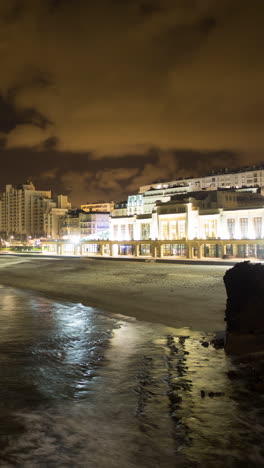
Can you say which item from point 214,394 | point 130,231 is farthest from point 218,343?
point 130,231

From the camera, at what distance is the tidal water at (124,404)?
7.57 metres

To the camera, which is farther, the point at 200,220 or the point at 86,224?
the point at 86,224

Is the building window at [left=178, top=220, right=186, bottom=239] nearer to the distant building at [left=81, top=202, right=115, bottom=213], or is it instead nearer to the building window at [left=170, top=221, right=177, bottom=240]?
the building window at [left=170, top=221, right=177, bottom=240]

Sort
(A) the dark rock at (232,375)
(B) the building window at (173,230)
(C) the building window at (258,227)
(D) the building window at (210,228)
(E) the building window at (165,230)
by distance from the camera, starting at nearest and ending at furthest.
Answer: (A) the dark rock at (232,375) → (C) the building window at (258,227) → (D) the building window at (210,228) → (B) the building window at (173,230) → (E) the building window at (165,230)

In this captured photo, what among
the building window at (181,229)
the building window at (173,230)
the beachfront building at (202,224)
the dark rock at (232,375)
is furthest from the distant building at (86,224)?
the dark rock at (232,375)

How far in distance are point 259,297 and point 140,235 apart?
76244 mm

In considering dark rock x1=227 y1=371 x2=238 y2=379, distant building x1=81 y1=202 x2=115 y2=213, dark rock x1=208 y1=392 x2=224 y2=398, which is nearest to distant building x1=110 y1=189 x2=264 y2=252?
dark rock x1=227 y1=371 x2=238 y2=379

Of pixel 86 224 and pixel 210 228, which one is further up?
pixel 86 224

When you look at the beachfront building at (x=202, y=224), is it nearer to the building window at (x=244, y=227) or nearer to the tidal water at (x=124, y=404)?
the building window at (x=244, y=227)

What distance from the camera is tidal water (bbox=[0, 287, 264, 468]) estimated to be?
7566 millimetres

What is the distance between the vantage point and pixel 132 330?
17.1m

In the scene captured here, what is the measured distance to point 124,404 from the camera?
973 centimetres

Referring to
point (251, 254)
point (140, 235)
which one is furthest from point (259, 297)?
point (140, 235)

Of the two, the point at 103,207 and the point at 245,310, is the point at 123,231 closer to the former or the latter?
the point at 245,310
